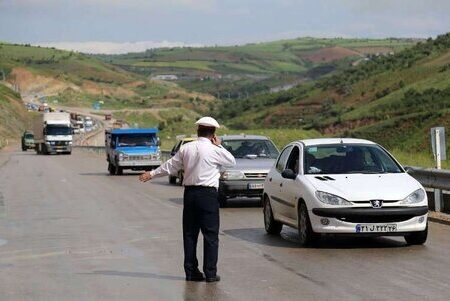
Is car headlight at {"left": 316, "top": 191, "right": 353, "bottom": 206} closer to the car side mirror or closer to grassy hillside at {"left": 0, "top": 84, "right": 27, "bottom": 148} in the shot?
the car side mirror

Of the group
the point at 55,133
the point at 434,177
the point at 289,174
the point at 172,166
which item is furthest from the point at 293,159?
the point at 55,133

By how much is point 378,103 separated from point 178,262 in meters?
74.4

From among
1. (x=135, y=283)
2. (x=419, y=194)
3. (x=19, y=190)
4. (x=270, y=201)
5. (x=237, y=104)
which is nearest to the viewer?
(x=135, y=283)

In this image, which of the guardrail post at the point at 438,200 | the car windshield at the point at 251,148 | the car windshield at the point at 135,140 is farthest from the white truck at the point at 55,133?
the guardrail post at the point at 438,200

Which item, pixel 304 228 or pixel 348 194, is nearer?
pixel 348 194

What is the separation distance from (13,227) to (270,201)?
4.91m

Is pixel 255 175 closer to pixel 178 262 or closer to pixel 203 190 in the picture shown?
pixel 178 262

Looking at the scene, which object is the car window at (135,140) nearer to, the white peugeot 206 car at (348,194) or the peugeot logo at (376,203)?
the white peugeot 206 car at (348,194)

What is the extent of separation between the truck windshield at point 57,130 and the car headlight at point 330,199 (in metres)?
60.9

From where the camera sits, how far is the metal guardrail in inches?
690

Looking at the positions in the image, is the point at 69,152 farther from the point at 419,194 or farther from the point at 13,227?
the point at 419,194

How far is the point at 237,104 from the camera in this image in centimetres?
15425

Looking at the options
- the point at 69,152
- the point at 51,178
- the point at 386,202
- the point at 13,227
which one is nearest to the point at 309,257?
the point at 386,202

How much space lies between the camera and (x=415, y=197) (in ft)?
43.6
